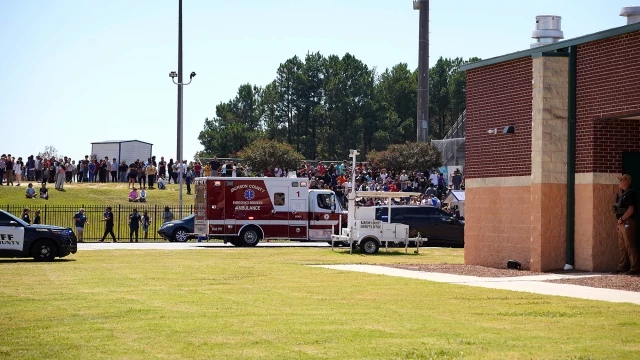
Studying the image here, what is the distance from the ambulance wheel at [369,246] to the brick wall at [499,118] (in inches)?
295

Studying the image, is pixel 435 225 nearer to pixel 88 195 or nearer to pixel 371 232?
pixel 371 232

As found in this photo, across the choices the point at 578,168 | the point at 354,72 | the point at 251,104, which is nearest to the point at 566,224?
the point at 578,168

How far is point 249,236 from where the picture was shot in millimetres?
39812

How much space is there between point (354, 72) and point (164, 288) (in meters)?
89.3

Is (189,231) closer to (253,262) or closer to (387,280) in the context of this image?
(253,262)

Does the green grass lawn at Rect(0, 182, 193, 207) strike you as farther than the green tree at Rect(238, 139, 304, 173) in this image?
No

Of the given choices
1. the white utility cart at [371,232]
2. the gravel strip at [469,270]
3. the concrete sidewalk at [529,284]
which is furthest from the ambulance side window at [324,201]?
the concrete sidewalk at [529,284]

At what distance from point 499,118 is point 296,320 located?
12283 millimetres

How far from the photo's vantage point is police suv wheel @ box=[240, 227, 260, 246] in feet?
131

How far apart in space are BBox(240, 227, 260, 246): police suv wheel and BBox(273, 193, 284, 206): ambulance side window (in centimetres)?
129

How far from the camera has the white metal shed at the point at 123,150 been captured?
2485 inches

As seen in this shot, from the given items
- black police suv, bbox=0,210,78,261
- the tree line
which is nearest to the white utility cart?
black police suv, bbox=0,210,78,261

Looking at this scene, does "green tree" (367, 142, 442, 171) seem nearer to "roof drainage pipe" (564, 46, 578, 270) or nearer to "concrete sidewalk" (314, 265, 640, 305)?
"concrete sidewalk" (314, 265, 640, 305)

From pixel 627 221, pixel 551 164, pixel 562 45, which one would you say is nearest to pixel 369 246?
pixel 551 164
